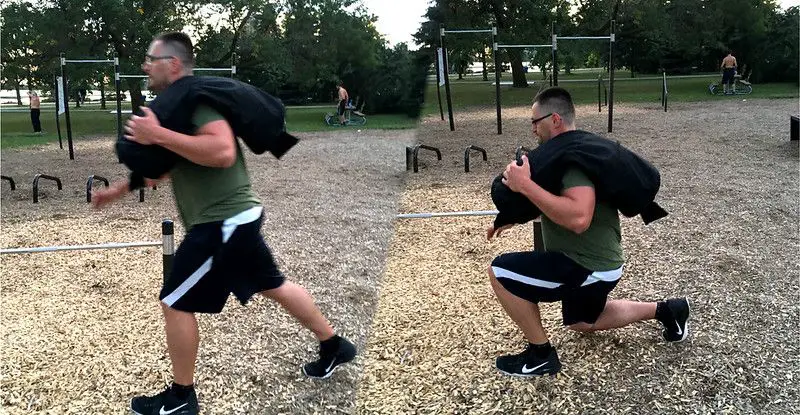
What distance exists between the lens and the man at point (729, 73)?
65.4 feet

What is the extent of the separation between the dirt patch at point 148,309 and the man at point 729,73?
16.0m

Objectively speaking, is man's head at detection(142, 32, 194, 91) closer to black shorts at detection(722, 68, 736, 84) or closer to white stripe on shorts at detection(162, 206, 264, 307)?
white stripe on shorts at detection(162, 206, 264, 307)

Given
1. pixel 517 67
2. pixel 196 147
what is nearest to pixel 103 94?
pixel 517 67

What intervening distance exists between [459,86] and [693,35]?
10.1 metres

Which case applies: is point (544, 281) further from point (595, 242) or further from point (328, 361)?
point (328, 361)

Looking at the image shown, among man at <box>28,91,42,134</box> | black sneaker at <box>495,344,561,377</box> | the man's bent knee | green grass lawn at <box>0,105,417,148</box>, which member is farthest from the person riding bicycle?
black sneaker at <box>495,344,561,377</box>

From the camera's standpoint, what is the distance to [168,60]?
7.95 feet

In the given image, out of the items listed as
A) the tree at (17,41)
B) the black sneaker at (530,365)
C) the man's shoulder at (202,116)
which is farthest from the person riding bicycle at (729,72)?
the tree at (17,41)

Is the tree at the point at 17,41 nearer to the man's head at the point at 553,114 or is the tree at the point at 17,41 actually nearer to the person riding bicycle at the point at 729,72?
the person riding bicycle at the point at 729,72

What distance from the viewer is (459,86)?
2273 cm

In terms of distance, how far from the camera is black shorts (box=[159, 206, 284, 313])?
243 centimetres

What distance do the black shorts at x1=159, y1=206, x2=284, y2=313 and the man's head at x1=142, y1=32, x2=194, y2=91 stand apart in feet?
1.83

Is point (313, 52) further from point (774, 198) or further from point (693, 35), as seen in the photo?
point (693, 35)

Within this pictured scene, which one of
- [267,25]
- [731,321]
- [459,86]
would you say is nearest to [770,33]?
[459,86]
